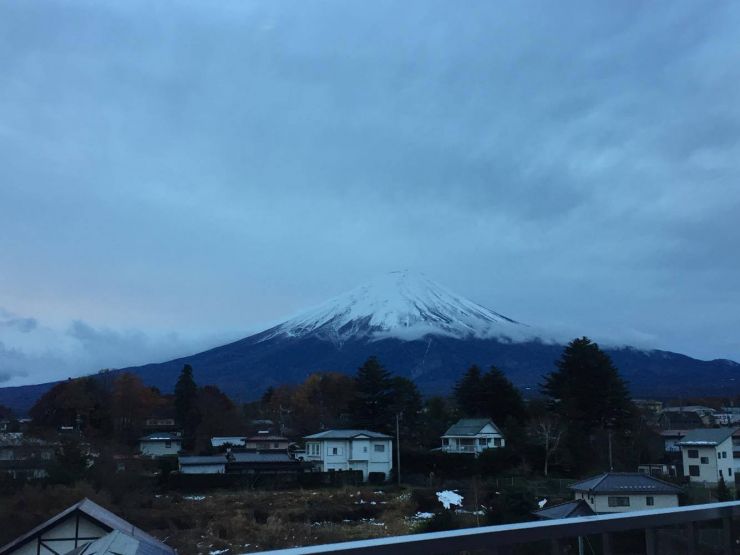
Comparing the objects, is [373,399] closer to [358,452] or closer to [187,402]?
[358,452]

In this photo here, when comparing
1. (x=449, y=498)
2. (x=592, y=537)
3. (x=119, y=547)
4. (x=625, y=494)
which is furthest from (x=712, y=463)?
(x=592, y=537)

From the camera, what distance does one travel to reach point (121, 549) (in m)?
8.74

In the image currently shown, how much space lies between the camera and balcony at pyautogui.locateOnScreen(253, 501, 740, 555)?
1.72m

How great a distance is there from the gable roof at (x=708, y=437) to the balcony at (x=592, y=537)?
89.9ft

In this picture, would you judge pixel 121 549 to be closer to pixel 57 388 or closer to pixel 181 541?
pixel 181 541

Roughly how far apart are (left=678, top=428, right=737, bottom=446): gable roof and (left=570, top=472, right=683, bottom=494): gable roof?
1061 cm

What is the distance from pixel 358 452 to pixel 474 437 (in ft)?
18.8

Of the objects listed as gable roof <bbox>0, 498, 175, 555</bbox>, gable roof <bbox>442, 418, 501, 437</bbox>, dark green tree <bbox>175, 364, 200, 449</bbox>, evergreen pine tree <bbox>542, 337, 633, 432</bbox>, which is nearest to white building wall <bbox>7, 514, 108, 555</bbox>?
gable roof <bbox>0, 498, 175, 555</bbox>

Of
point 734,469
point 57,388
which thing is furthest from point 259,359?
point 734,469

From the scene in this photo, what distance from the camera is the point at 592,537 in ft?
7.03

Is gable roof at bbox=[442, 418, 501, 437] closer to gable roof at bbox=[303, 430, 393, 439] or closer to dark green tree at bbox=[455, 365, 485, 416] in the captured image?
dark green tree at bbox=[455, 365, 485, 416]

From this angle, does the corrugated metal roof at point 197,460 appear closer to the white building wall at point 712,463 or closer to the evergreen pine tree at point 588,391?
the evergreen pine tree at point 588,391

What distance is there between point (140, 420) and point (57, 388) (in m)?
6.06

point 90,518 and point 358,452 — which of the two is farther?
point 358,452
